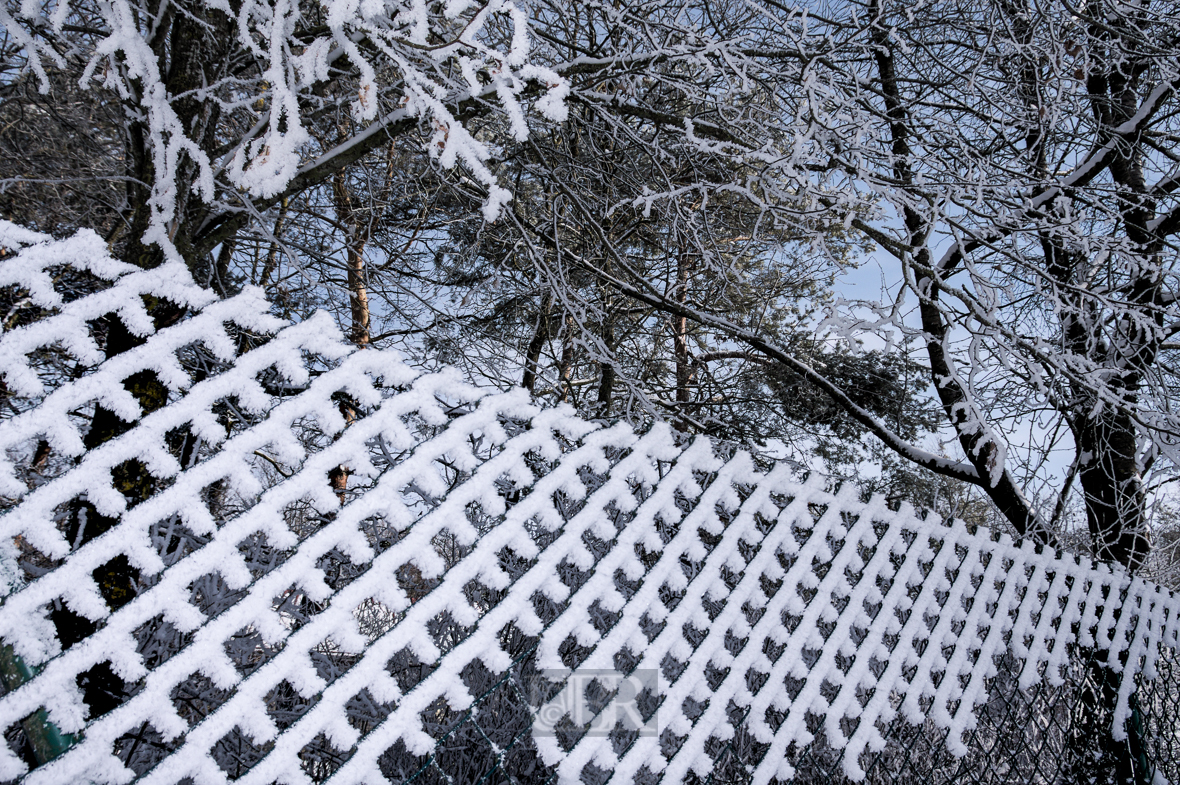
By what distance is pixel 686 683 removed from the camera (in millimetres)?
1971

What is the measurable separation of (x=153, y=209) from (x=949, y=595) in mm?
3549

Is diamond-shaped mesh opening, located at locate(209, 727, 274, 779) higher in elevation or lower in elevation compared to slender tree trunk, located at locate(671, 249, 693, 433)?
Result: lower

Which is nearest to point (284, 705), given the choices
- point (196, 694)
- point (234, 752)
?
point (196, 694)

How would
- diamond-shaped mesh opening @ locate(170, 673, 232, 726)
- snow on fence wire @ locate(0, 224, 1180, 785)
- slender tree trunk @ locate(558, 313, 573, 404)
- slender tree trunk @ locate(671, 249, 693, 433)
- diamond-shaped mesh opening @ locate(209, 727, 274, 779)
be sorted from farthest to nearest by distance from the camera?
slender tree trunk @ locate(671, 249, 693, 433) < slender tree trunk @ locate(558, 313, 573, 404) < diamond-shaped mesh opening @ locate(170, 673, 232, 726) < diamond-shaped mesh opening @ locate(209, 727, 274, 779) < snow on fence wire @ locate(0, 224, 1180, 785)

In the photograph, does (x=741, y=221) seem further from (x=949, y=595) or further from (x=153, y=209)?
(x=153, y=209)

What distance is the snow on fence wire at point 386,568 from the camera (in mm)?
1346

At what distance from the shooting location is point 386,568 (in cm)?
157

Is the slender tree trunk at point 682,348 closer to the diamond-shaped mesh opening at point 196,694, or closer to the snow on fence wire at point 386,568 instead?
the snow on fence wire at point 386,568

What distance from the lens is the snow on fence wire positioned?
1.35m

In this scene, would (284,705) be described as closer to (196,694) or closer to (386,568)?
(196,694)

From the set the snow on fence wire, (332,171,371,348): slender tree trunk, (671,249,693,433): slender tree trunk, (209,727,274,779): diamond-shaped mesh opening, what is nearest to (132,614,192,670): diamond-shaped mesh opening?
the snow on fence wire

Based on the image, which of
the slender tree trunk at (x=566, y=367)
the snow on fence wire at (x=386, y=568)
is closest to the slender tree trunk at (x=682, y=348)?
the slender tree trunk at (x=566, y=367)

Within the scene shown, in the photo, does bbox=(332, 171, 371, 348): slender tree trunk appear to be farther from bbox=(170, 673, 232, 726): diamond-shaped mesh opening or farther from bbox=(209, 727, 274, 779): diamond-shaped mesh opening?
bbox=(209, 727, 274, 779): diamond-shaped mesh opening

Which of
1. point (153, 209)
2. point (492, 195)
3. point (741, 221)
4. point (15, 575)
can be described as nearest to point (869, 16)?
point (741, 221)
